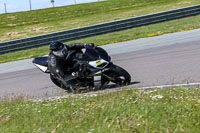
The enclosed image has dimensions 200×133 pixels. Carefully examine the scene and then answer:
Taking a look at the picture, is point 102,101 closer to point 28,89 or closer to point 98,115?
point 98,115

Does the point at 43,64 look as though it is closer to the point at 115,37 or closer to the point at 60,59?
the point at 60,59

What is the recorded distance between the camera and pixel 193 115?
17.1ft

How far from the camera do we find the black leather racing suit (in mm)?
9039

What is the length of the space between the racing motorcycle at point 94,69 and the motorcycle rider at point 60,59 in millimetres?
88

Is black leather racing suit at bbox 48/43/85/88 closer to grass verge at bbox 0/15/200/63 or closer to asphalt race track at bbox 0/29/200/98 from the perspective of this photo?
asphalt race track at bbox 0/29/200/98

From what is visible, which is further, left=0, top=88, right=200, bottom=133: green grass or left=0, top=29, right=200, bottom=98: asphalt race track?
left=0, top=29, right=200, bottom=98: asphalt race track

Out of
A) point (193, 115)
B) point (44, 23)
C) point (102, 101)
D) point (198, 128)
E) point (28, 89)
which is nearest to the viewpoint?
point (198, 128)

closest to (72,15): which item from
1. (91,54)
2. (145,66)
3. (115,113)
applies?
(145,66)

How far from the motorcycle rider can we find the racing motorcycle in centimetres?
9

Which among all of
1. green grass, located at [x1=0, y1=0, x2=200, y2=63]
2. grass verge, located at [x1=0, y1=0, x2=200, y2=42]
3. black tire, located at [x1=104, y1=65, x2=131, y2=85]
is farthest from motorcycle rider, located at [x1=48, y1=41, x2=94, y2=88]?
grass verge, located at [x1=0, y1=0, x2=200, y2=42]

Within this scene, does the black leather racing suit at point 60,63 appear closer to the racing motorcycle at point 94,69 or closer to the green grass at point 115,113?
the racing motorcycle at point 94,69

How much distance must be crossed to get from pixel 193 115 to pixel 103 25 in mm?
16912

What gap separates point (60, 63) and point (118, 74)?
1396 millimetres

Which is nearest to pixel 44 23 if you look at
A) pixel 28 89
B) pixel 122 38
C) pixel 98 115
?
pixel 122 38
